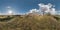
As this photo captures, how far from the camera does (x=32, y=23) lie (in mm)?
7859

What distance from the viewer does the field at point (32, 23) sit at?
25.6 ft

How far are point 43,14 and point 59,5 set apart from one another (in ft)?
4.74

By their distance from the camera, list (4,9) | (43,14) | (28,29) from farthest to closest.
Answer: (4,9)
(43,14)
(28,29)

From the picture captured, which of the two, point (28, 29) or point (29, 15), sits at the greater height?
point (29, 15)

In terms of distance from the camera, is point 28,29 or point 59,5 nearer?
point 28,29

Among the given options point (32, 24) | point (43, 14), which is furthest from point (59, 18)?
point (32, 24)

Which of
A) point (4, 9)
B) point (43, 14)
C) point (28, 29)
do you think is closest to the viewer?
point (28, 29)

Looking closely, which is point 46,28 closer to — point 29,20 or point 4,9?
point 29,20

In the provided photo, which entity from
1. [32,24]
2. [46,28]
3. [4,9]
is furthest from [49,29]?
[4,9]

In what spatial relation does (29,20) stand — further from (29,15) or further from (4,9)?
(4,9)

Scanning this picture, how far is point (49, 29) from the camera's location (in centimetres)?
782

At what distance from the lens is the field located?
25.6 feet

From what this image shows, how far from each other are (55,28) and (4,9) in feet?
9.33

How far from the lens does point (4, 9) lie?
9.16 metres
